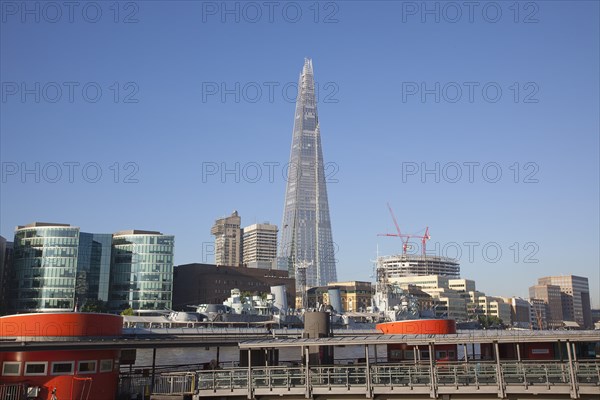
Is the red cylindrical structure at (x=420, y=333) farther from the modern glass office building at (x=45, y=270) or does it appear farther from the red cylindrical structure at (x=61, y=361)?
the modern glass office building at (x=45, y=270)

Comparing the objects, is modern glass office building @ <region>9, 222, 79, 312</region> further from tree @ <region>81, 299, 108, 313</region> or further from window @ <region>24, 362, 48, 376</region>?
window @ <region>24, 362, 48, 376</region>

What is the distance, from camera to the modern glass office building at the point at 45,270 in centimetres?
18412

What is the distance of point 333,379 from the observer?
1396 inches

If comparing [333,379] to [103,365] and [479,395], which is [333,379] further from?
[103,365]

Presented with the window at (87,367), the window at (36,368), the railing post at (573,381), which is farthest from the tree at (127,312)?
the railing post at (573,381)

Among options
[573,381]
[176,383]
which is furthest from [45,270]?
[573,381]

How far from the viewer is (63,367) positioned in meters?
36.5

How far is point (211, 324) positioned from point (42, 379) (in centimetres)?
13172

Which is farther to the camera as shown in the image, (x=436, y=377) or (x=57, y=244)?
(x=57, y=244)

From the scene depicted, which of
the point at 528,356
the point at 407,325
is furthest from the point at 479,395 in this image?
the point at 407,325

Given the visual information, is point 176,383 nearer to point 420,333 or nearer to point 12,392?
point 12,392

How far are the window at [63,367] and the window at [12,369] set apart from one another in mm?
1876

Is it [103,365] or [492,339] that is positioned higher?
[492,339]

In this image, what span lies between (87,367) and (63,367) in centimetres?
142
